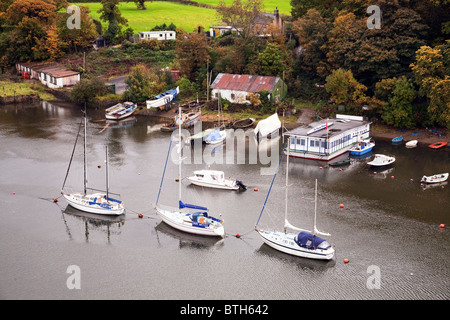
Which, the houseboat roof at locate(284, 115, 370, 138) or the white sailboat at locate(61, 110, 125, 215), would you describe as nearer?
the white sailboat at locate(61, 110, 125, 215)

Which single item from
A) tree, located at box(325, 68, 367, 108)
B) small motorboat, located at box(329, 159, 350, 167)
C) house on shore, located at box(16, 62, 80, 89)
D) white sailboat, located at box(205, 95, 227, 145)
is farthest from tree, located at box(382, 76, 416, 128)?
house on shore, located at box(16, 62, 80, 89)

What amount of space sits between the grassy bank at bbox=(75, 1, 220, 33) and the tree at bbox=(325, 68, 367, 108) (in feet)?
180

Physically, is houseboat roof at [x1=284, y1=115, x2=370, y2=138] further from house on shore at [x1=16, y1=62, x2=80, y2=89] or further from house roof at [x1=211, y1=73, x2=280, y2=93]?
house on shore at [x1=16, y1=62, x2=80, y2=89]

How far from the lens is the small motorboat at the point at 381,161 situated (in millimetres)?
57000

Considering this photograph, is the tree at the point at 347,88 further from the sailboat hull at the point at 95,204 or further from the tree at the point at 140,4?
the tree at the point at 140,4

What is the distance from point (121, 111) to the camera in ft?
261

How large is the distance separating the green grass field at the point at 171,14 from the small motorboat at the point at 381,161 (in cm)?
7138

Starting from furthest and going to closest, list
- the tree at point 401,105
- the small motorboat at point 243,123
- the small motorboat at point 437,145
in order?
the small motorboat at point 243,123 < the tree at point 401,105 < the small motorboat at point 437,145

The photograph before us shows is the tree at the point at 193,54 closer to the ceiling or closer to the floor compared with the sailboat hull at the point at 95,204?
closer to the ceiling

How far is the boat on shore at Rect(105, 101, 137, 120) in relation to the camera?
258ft

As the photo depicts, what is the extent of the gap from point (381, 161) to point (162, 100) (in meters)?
37.2

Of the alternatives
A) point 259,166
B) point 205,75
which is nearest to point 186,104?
point 205,75

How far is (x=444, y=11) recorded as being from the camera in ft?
237

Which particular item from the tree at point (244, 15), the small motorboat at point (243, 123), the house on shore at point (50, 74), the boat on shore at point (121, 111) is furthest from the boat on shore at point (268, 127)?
the house on shore at point (50, 74)
